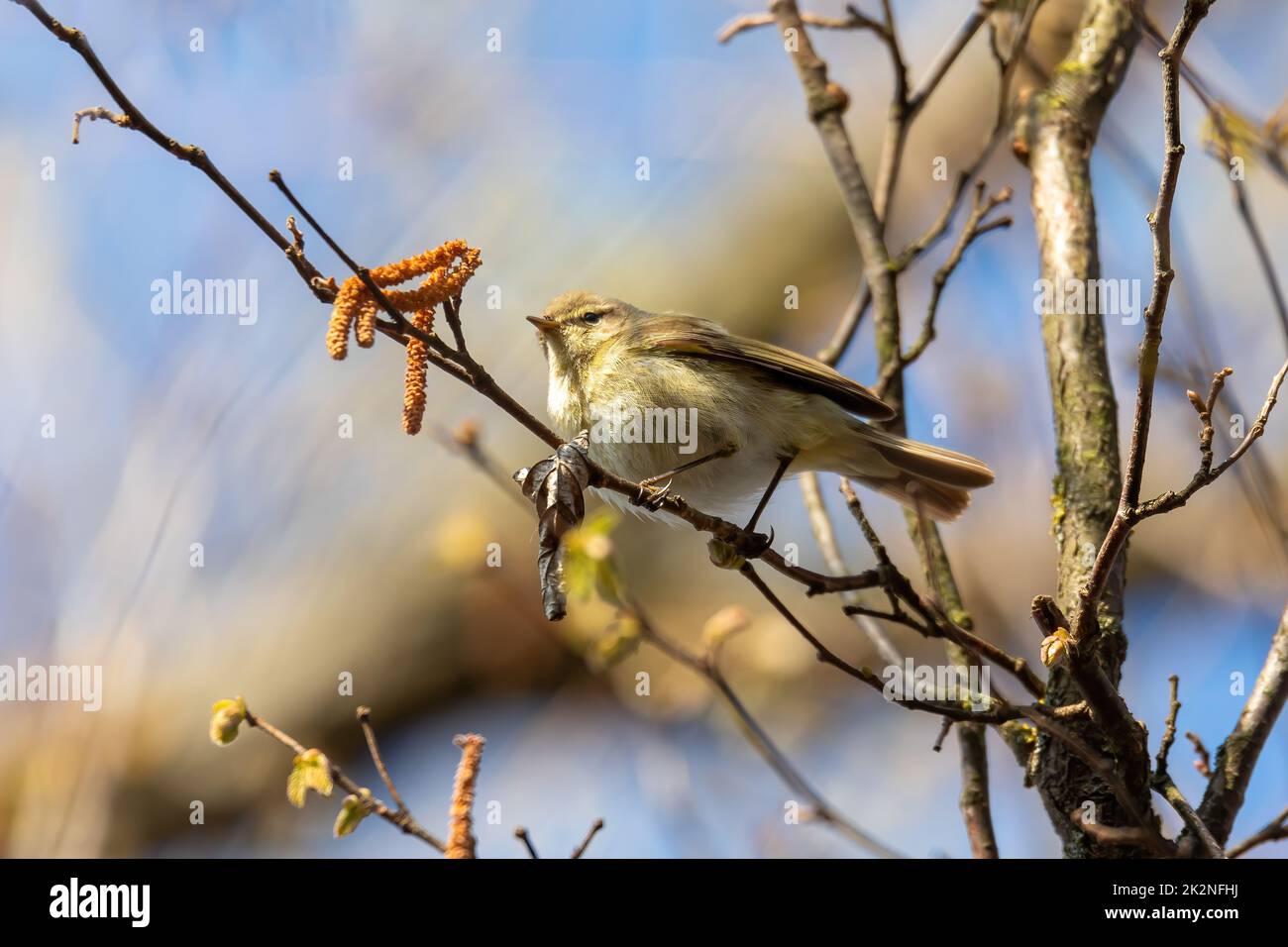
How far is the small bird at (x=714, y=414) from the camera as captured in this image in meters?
3.15

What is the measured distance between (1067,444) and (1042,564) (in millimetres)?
3528

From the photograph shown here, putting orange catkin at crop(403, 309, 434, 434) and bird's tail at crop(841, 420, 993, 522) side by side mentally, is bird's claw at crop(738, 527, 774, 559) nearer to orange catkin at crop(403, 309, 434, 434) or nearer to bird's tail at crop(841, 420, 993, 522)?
bird's tail at crop(841, 420, 993, 522)

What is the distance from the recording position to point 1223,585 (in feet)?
19.1

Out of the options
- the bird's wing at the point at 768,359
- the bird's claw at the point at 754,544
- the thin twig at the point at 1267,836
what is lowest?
the thin twig at the point at 1267,836

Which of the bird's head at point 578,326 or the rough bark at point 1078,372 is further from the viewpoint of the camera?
the bird's head at point 578,326

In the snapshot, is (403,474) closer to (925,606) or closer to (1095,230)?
(1095,230)

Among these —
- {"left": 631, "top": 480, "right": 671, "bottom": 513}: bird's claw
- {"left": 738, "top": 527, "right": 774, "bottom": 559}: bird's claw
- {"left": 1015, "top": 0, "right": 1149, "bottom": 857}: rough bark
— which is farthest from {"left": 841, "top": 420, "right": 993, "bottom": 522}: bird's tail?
{"left": 631, "top": 480, "right": 671, "bottom": 513}: bird's claw

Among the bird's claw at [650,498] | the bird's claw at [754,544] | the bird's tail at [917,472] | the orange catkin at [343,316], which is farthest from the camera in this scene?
the bird's tail at [917,472]

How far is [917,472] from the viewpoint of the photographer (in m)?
3.47

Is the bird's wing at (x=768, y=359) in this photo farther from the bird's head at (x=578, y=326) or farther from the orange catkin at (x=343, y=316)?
the orange catkin at (x=343, y=316)

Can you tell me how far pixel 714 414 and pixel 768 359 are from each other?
0.90 feet

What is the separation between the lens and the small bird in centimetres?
315

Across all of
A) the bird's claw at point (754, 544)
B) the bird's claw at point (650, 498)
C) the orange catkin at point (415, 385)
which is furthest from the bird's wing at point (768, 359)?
the orange catkin at point (415, 385)
